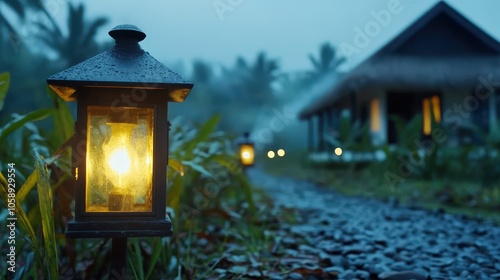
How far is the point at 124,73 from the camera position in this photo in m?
1.54

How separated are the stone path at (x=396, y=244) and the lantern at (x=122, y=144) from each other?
0.90 meters

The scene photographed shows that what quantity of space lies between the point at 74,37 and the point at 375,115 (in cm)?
2210

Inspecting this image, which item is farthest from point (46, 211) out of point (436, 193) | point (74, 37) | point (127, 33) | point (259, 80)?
point (259, 80)

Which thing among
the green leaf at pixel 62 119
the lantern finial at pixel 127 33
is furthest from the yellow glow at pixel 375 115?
the lantern finial at pixel 127 33

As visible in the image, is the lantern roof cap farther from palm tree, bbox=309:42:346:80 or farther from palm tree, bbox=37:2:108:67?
palm tree, bbox=309:42:346:80

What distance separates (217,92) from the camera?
4272 cm

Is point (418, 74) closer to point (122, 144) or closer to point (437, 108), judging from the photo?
point (437, 108)

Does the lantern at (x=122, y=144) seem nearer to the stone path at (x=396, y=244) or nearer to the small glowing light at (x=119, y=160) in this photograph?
the small glowing light at (x=119, y=160)

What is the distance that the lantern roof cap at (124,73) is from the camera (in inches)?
58.9

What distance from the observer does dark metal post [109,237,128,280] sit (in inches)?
63.9

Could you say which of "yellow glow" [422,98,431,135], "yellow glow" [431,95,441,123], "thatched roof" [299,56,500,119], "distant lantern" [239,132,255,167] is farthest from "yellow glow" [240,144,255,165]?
"yellow glow" [422,98,431,135]

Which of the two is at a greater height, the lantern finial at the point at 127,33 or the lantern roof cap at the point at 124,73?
the lantern finial at the point at 127,33

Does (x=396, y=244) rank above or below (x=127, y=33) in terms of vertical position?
below

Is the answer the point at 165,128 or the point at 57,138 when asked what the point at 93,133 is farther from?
the point at 57,138
